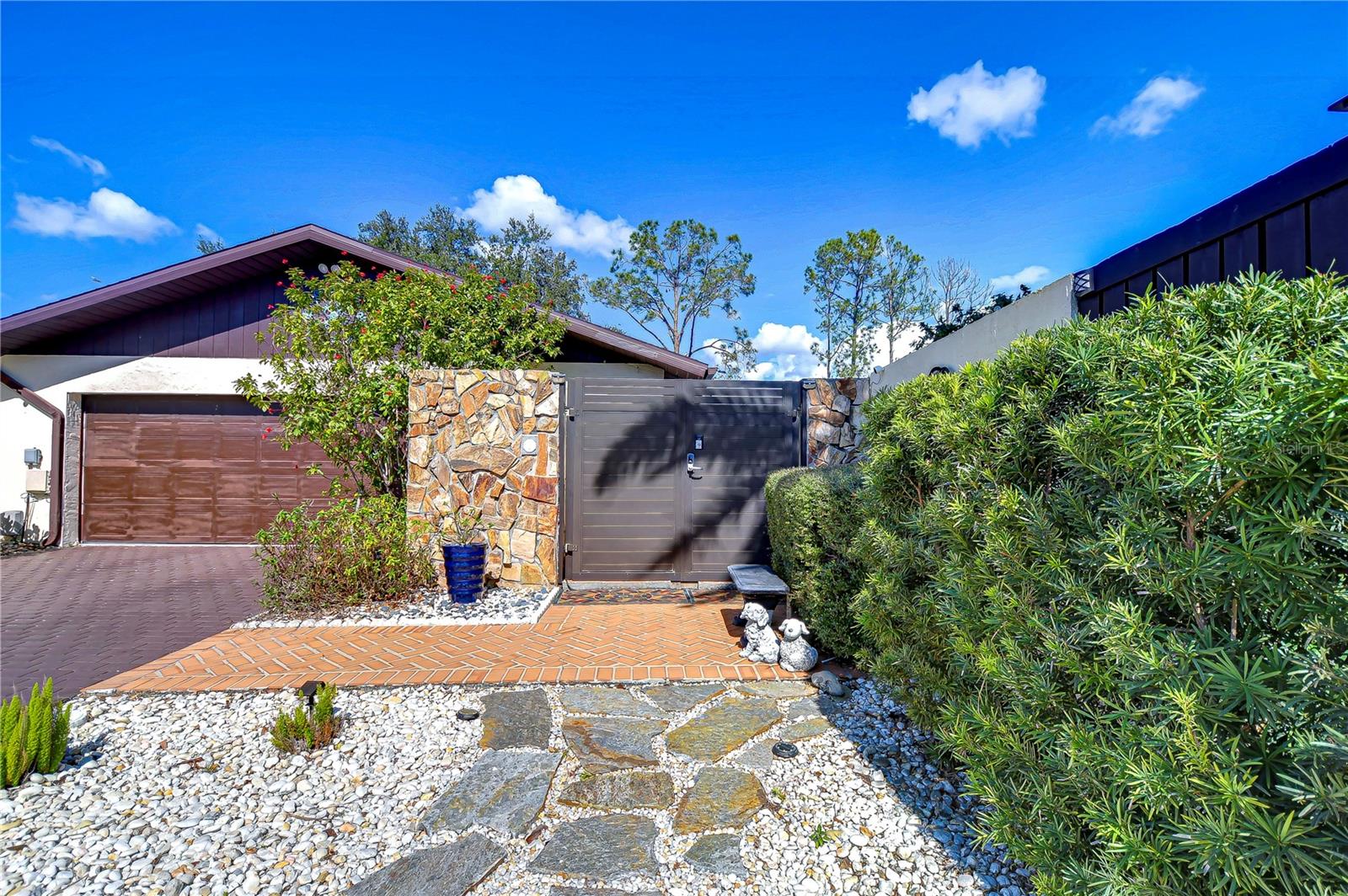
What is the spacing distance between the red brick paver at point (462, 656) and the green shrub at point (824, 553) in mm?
471

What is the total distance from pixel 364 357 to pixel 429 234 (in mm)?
16955

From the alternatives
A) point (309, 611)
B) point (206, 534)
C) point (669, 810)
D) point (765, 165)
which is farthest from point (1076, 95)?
point (206, 534)

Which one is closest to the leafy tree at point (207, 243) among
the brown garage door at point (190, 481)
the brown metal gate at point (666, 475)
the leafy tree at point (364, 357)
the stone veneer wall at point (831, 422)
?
the brown garage door at point (190, 481)

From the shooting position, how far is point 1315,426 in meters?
0.87

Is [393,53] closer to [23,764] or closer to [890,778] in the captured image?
[23,764]

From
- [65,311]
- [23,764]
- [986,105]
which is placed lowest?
[23,764]

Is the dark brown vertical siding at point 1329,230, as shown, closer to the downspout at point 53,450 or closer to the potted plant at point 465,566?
the potted plant at point 465,566

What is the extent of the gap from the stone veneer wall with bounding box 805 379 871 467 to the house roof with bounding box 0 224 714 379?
2.32 meters

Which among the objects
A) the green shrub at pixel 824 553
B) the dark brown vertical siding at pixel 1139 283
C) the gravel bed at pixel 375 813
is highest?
the dark brown vertical siding at pixel 1139 283

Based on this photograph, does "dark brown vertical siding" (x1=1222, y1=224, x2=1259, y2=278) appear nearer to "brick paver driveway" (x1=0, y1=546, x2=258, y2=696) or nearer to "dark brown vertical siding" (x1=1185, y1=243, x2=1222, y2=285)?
"dark brown vertical siding" (x1=1185, y1=243, x2=1222, y2=285)

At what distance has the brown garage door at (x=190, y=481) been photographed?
887cm

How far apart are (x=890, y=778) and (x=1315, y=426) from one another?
7.14 ft

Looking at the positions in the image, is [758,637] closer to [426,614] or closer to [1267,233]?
[426,614]

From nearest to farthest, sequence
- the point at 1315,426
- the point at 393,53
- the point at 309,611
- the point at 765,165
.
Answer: the point at 1315,426
the point at 309,611
the point at 393,53
the point at 765,165
